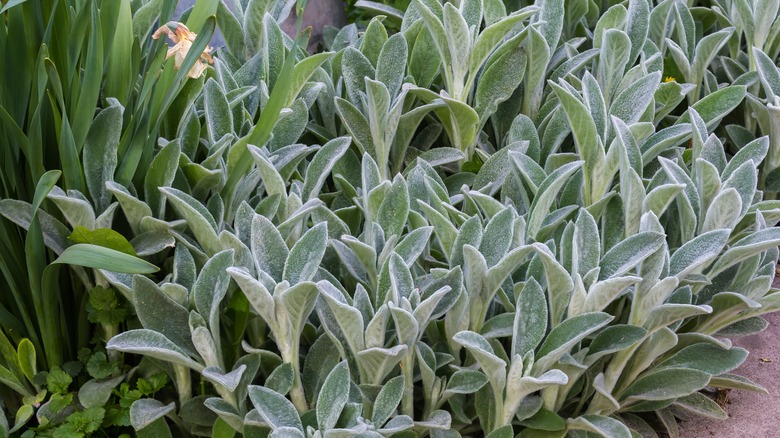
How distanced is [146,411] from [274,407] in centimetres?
25

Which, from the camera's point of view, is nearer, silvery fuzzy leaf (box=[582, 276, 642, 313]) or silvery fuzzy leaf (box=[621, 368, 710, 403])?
silvery fuzzy leaf (box=[582, 276, 642, 313])

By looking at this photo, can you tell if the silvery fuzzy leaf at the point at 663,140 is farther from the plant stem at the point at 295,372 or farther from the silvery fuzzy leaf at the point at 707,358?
the plant stem at the point at 295,372

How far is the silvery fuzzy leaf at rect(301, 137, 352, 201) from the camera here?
189 cm

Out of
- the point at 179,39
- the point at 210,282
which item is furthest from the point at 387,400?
the point at 179,39

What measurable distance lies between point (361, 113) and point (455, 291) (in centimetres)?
74

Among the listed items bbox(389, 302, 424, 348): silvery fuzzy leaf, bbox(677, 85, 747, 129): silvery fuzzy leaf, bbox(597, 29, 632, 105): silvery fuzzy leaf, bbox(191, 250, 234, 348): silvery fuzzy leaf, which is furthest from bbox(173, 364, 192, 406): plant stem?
bbox(677, 85, 747, 129): silvery fuzzy leaf

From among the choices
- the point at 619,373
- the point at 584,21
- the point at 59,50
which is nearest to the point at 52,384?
the point at 59,50

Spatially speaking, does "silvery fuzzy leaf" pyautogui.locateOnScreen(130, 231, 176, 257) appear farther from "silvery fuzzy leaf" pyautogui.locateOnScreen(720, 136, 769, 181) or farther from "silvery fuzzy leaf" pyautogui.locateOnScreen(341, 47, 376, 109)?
"silvery fuzzy leaf" pyautogui.locateOnScreen(720, 136, 769, 181)

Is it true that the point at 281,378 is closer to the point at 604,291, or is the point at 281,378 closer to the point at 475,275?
the point at 475,275

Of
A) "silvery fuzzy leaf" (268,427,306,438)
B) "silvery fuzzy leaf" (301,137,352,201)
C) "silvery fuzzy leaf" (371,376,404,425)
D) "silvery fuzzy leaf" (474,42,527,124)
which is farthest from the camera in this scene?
"silvery fuzzy leaf" (474,42,527,124)

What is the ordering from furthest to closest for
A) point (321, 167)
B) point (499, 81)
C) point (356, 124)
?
point (499, 81), point (356, 124), point (321, 167)

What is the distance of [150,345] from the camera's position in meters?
1.50

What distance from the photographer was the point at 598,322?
5.04ft

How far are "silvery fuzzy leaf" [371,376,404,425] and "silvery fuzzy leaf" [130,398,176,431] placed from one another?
0.38 metres
